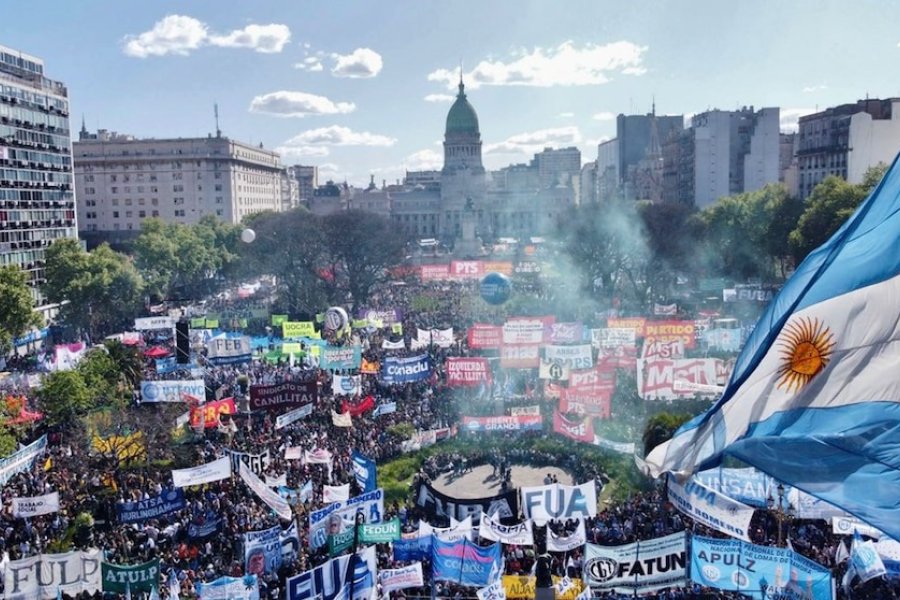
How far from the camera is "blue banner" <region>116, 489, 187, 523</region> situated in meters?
20.6

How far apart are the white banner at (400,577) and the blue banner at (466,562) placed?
0.39m

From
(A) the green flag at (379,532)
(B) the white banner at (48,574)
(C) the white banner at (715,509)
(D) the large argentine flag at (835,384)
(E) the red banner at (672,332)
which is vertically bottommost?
(B) the white banner at (48,574)

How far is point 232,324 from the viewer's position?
53406 mm

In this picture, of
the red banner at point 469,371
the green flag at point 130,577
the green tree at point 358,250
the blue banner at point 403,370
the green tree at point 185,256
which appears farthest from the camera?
the green tree at point 358,250

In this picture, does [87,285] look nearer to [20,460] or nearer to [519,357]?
[20,460]

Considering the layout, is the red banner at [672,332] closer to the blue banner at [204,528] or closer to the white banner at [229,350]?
the white banner at [229,350]

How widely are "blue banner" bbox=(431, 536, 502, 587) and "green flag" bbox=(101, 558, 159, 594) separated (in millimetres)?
5125

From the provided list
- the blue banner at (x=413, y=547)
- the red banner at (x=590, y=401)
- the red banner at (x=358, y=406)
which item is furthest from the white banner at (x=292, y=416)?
the blue banner at (x=413, y=547)

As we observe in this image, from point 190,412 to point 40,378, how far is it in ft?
32.7

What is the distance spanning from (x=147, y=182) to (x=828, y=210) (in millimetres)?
85692

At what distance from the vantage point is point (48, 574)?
55.9ft

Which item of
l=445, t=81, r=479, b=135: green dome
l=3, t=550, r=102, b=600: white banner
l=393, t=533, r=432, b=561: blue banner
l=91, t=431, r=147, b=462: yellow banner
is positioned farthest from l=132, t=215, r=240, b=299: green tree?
l=445, t=81, r=479, b=135: green dome

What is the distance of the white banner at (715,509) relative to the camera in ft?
51.1

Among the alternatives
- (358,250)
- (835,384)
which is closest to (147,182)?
(358,250)
